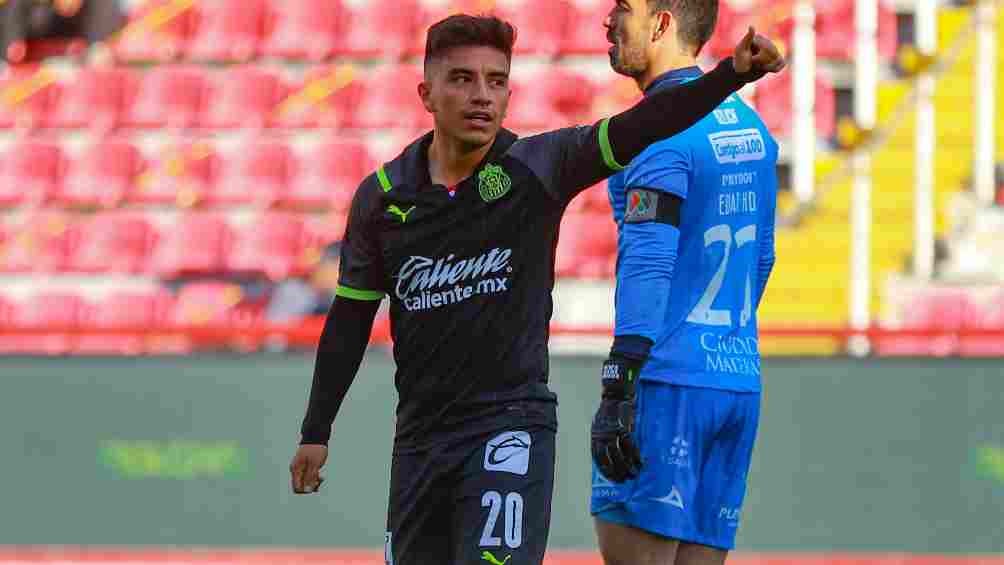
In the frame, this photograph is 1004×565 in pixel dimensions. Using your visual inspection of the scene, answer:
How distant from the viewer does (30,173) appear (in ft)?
50.8

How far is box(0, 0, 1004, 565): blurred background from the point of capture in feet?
32.3

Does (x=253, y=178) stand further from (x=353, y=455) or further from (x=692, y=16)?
(x=692, y=16)

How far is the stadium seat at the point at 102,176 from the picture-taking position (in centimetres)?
1526

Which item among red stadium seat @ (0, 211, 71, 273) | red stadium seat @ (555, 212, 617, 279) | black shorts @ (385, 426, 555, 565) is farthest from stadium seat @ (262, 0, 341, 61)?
black shorts @ (385, 426, 555, 565)

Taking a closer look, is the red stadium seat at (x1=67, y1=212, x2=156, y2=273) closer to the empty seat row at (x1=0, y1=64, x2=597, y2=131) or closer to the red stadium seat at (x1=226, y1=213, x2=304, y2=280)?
the red stadium seat at (x1=226, y1=213, x2=304, y2=280)

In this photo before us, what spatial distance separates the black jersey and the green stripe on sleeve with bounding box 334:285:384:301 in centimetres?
11

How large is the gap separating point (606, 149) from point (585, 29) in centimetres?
1101

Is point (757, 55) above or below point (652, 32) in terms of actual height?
below

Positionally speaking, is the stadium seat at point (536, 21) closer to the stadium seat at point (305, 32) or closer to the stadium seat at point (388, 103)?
the stadium seat at point (388, 103)

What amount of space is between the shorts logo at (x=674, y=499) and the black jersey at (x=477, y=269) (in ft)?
1.59

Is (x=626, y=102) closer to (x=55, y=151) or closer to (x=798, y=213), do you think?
(x=798, y=213)

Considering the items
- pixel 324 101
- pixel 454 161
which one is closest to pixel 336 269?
pixel 324 101

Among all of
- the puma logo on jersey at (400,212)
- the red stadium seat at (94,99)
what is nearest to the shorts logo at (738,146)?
the puma logo on jersey at (400,212)

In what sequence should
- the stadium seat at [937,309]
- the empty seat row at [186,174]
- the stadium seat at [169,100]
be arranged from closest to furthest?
the stadium seat at [937,309] < the empty seat row at [186,174] < the stadium seat at [169,100]
